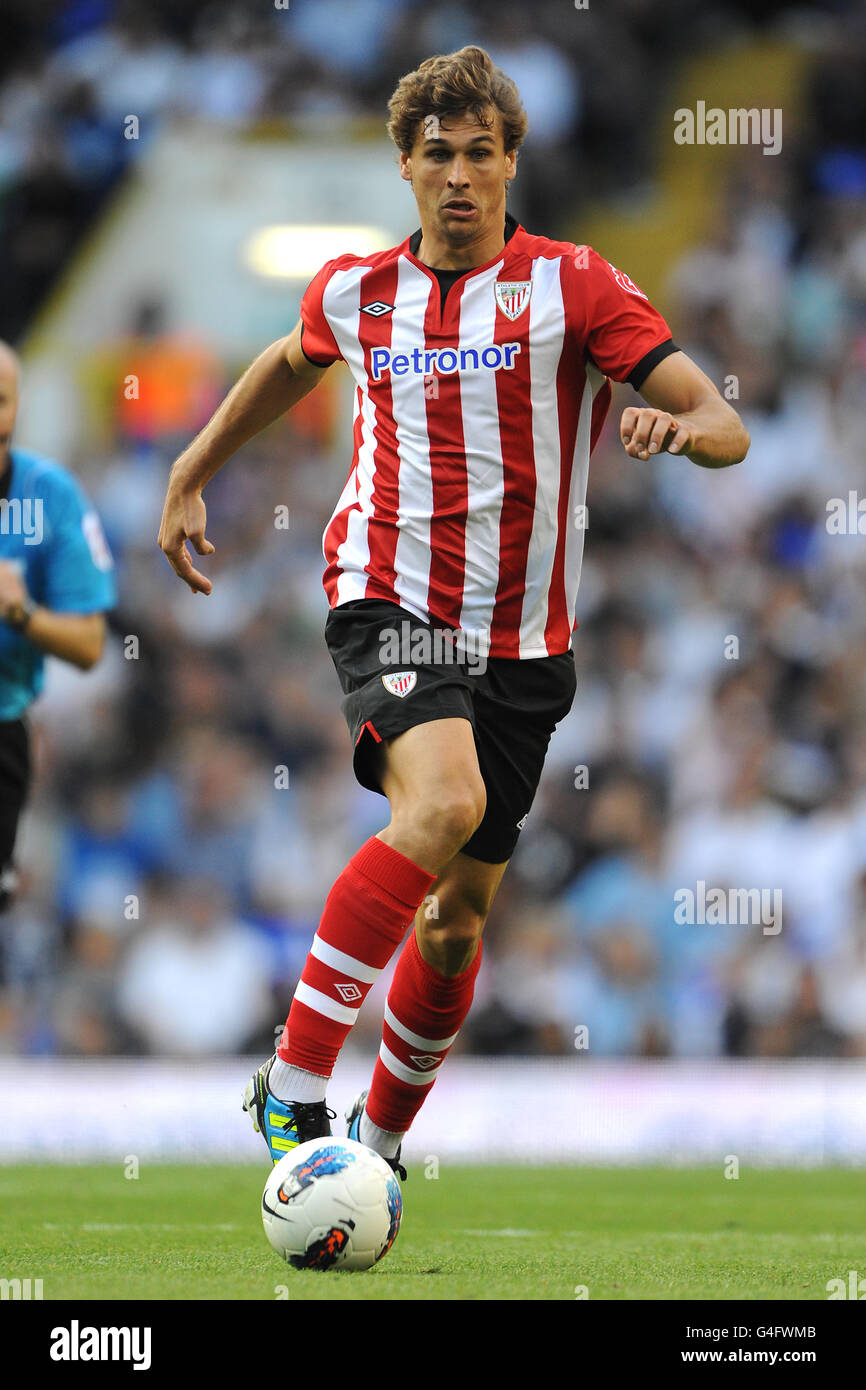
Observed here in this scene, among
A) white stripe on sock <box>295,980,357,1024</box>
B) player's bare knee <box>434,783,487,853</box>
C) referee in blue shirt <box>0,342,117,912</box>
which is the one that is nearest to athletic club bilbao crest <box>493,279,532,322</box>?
player's bare knee <box>434,783,487,853</box>

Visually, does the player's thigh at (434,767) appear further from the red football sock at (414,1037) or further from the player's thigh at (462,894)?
the red football sock at (414,1037)

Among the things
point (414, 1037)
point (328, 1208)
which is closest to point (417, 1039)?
point (414, 1037)

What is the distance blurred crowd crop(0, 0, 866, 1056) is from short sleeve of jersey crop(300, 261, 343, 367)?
511 cm

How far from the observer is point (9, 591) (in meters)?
5.18

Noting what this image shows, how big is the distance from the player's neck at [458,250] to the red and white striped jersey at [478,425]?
3 cm

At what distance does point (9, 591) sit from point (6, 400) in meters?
0.73

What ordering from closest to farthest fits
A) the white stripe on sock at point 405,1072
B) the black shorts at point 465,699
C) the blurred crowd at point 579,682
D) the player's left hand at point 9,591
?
the black shorts at point 465,699 < the white stripe on sock at point 405,1072 < the player's left hand at point 9,591 < the blurred crowd at point 579,682

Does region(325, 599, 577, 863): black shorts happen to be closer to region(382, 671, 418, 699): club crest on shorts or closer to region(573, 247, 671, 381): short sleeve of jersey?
region(382, 671, 418, 699): club crest on shorts

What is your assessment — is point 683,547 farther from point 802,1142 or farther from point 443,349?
point 443,349

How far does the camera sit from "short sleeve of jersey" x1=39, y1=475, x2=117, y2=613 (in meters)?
5.64

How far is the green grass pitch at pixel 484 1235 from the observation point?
3457 millimetres

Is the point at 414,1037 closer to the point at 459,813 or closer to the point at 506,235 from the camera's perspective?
the point at 459,813

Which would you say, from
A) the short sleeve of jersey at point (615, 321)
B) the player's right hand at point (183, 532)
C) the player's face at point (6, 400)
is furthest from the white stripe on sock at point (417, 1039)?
the player's face at point (6, 400)

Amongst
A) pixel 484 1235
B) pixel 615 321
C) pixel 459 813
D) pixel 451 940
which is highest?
pixel 615 321
